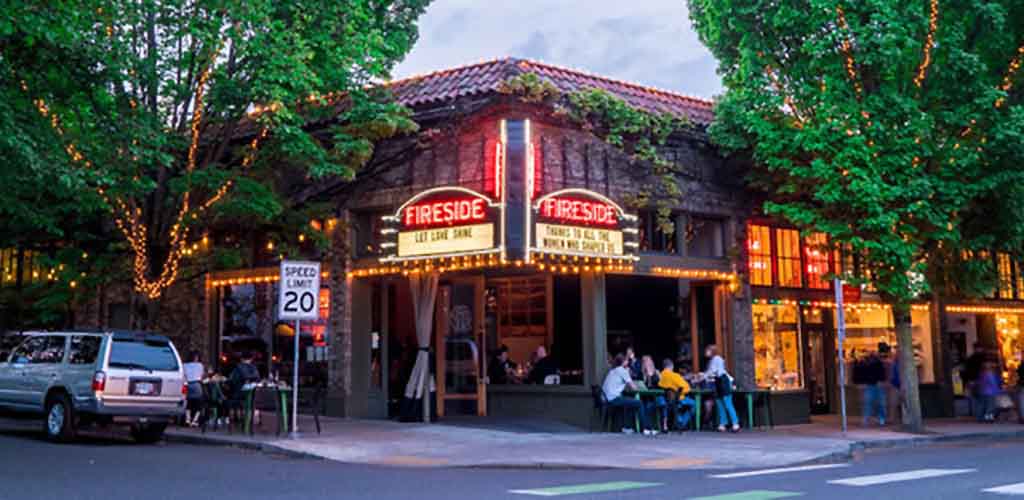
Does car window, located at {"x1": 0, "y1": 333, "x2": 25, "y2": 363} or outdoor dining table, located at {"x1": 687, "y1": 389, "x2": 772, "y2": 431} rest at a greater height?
car window, located at {"x1": 0, "y1": 333, "x2": 25, "y2": 363}

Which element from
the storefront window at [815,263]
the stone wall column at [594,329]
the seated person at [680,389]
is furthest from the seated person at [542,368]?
the storefront window at [815,263]

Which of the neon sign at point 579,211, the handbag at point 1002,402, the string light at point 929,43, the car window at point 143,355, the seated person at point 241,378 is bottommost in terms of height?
the handbag at point 1002,402

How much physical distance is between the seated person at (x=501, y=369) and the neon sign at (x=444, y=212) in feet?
11.9

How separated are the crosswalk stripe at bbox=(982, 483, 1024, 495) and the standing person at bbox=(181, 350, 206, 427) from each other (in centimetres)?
1377

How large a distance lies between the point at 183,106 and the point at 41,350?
5116mm

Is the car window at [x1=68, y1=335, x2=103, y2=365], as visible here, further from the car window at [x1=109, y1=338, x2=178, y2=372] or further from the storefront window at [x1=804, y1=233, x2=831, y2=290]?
the storefront window at [x1=804, y1=233, x2=831, y2=290]

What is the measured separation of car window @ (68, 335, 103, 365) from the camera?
16.8m

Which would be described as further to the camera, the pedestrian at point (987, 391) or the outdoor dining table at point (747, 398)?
the pedestrian at point (987, 391)

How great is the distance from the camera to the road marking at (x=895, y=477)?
11789 millimetres

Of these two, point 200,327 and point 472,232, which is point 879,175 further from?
point 200,327

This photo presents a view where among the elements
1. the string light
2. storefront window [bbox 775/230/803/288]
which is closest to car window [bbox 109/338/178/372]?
storefront window [bbox 775/230/803/288]

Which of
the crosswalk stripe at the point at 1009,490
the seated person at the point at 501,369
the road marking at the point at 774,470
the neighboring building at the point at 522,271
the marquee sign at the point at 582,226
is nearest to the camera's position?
the crosswalk stripe at the point at 1009,490

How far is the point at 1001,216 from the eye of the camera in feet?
69.6

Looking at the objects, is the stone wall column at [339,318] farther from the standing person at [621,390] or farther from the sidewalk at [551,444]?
the standing person at [621,390]
